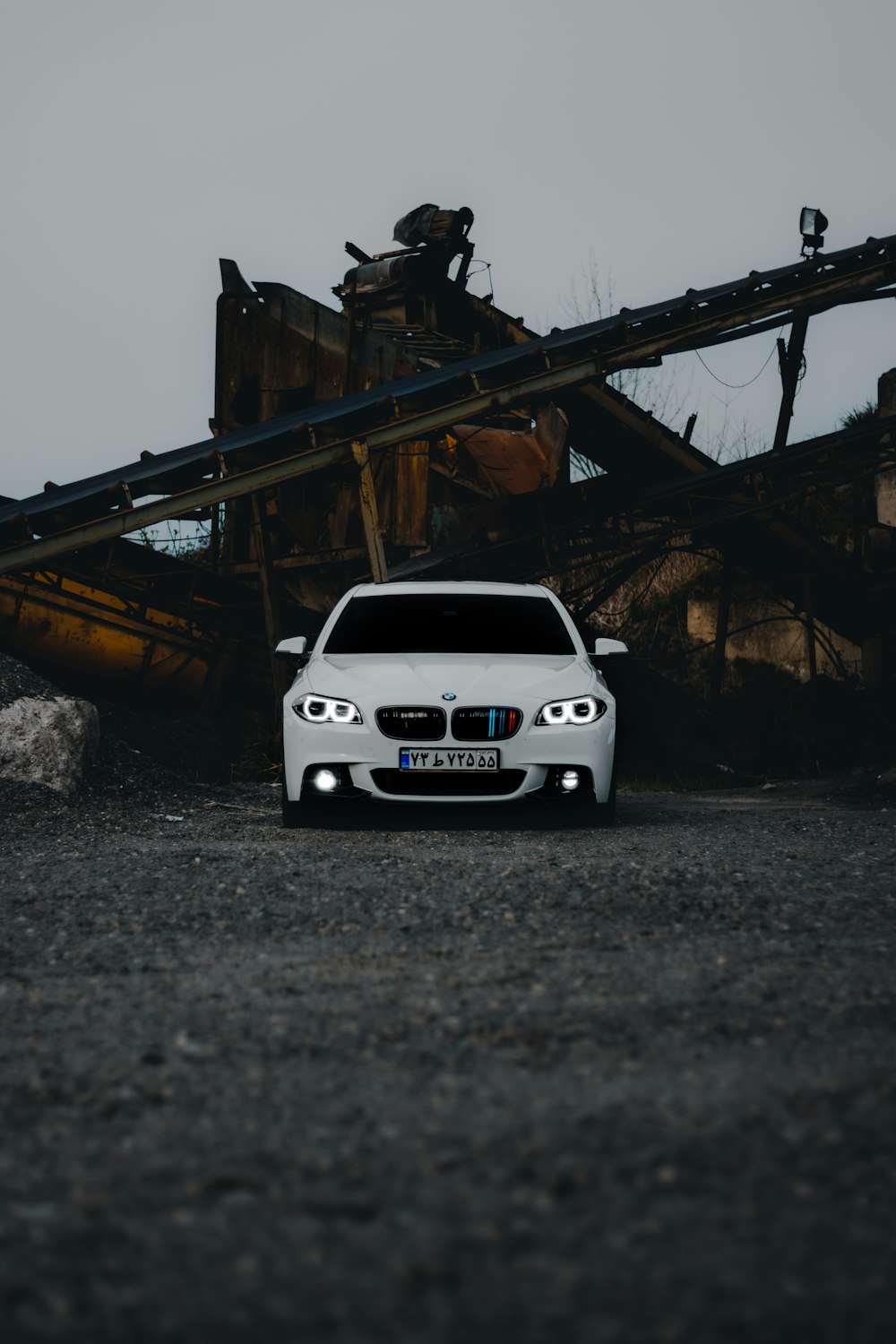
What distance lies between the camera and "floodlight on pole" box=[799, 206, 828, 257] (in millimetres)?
15703

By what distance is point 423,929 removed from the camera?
4.89 metres

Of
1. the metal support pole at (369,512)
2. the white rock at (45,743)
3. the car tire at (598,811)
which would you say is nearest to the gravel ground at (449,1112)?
the car tire at (598,811)

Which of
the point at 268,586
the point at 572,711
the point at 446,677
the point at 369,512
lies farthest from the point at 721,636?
the point at 446,677

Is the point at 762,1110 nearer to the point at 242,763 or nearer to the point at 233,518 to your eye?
the point at 242,763

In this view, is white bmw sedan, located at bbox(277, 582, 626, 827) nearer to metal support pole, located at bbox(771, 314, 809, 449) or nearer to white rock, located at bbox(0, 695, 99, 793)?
white rock, located at bbox(0, 695, 99, 793)

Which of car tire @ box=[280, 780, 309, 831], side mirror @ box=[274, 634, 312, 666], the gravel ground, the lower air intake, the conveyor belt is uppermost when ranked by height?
the conveyor belt

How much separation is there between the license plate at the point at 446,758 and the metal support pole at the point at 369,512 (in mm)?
4891

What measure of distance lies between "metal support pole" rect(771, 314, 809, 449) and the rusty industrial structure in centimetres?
3

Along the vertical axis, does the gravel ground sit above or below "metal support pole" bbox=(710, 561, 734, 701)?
below

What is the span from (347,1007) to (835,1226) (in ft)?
5.79

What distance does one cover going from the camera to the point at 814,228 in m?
15.7

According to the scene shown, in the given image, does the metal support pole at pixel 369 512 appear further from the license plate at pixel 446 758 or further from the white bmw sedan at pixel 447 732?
the license plate at pixel 446 758

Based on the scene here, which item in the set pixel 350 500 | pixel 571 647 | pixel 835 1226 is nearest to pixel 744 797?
pixel 571 647

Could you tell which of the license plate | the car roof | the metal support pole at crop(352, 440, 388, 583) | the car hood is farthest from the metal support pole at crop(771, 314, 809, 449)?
the license plate
